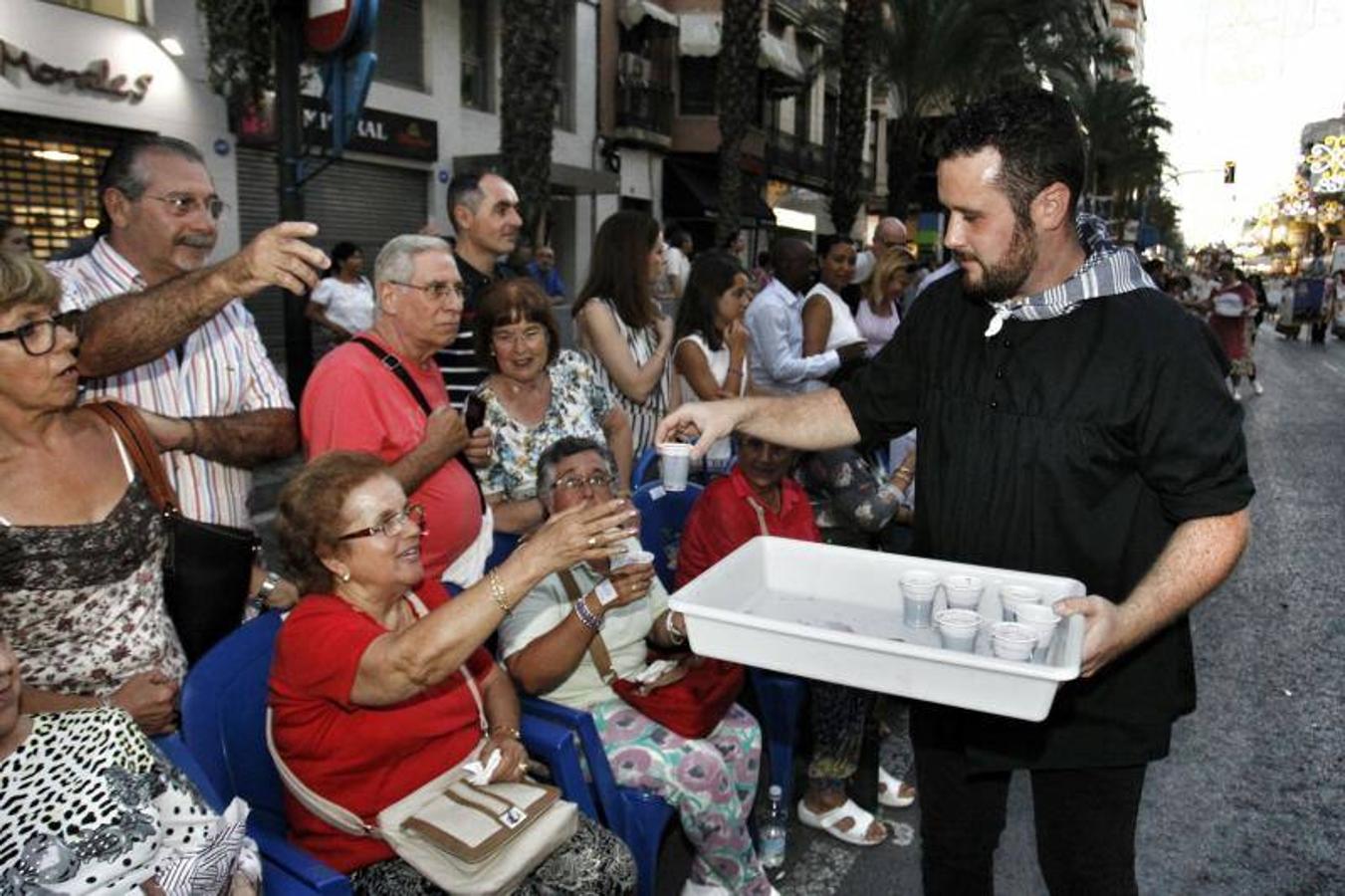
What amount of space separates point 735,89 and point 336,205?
6624 mm

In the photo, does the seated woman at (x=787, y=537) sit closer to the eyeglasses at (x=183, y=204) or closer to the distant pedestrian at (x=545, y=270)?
the eyeglasses at (x=183, y=204)

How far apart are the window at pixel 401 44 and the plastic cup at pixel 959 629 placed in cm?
1505

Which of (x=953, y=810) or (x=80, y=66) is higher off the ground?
(x=80, y=66)

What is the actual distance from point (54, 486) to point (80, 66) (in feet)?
33.5

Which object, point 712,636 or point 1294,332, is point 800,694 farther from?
point 1294,332

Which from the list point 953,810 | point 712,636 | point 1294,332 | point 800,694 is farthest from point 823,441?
point 1294,332

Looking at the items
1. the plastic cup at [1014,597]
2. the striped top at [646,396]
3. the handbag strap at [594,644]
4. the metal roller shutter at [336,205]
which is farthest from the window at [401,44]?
the plastic cup at [1014,597]

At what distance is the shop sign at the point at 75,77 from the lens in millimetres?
9602

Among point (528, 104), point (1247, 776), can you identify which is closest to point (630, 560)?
point (1247, 776)

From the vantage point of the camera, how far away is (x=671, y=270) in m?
11.1

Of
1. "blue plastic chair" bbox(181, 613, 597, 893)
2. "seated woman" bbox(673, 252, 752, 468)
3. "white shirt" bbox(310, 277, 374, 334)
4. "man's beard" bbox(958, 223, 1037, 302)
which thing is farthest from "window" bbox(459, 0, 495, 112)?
"man's beard" bbox(958, 223, 1037, 302)

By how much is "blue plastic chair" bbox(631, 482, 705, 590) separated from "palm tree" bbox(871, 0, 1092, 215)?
17.4m

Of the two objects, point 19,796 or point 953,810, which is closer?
point 19,796

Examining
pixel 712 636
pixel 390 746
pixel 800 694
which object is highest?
pixel 712 636
